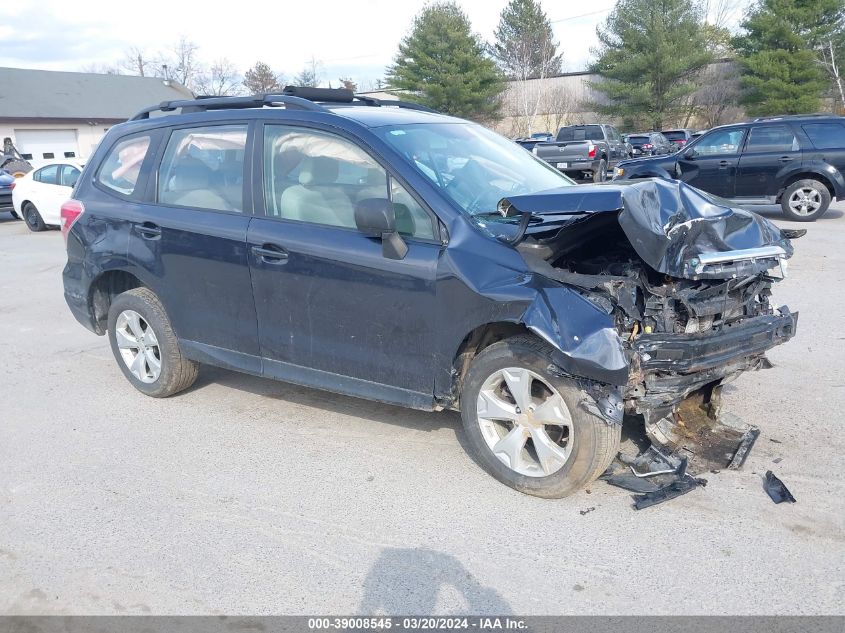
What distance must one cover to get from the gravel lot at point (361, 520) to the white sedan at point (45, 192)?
12.4 m

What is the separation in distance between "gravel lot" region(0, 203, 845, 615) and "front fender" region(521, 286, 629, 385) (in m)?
0.78

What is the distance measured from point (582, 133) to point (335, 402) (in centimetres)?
2220

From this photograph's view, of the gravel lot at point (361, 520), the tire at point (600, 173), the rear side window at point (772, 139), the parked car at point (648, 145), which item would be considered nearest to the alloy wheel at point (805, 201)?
the rear side window at point (772, 139)

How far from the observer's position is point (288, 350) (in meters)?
4.53

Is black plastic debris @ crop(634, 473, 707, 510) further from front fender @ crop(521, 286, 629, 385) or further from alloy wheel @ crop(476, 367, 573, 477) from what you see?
front fender @ crop(521, 286, 629, 385)

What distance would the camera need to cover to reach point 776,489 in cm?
371

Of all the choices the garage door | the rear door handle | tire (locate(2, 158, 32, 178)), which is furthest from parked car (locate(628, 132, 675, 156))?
the garage door

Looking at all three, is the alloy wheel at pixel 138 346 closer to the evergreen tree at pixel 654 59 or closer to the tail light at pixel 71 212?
the tail light at pixel 71 212

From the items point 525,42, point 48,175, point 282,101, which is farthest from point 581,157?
point 525,42

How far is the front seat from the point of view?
4.28 meters

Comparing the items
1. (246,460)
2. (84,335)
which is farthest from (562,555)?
(84,335)

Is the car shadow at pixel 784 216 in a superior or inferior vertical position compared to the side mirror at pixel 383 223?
inferior

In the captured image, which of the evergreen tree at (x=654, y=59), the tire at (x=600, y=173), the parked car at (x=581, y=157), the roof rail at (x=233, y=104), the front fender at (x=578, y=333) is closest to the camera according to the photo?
the front fender at (x=578, y=333)

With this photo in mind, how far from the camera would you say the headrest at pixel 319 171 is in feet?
14.2
